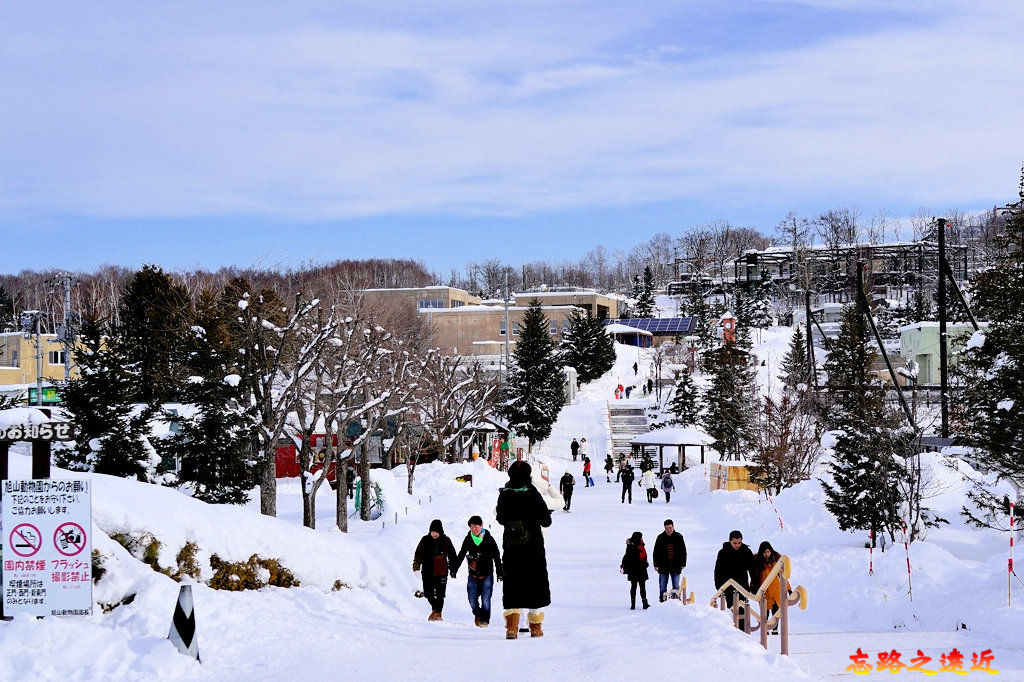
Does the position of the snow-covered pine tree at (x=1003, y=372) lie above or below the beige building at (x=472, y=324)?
below

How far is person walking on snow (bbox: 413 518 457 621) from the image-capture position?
35.5 feet

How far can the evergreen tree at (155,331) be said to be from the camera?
3186 centimetres

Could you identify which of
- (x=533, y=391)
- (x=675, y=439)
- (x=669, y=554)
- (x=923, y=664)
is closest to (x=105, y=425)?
(x=669, y=554)

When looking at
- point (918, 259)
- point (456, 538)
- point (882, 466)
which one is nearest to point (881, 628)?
point (882, 466)

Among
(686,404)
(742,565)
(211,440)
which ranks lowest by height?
(686,404)

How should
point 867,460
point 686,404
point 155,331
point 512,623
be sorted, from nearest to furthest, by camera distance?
1. point 512,623
2. point 867,460
3. point 155,331
4. point 686,404

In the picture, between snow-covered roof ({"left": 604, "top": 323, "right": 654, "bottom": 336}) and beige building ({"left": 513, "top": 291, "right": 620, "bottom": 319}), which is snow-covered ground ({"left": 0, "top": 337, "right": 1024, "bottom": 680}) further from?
beige building ({"left": 513, "top": 291, "right": 620, "bottom": 319})

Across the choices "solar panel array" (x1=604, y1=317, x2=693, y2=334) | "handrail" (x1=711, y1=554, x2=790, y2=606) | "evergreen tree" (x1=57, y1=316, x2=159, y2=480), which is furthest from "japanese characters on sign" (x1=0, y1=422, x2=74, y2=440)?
"solar panel array" (x1=604, y1=317, x2=693, y2=334)

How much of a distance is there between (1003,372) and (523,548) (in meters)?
10.2

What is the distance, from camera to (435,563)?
10836 mm

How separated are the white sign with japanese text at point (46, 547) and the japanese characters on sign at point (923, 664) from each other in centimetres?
619

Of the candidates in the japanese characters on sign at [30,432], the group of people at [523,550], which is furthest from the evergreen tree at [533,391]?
the japanese characters on sign at [30,432]

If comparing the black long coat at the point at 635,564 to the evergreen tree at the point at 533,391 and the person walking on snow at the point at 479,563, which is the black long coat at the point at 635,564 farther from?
the evergreen tree at the point at 533,391

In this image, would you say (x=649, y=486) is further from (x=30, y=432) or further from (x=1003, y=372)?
(x=30, y=432)
